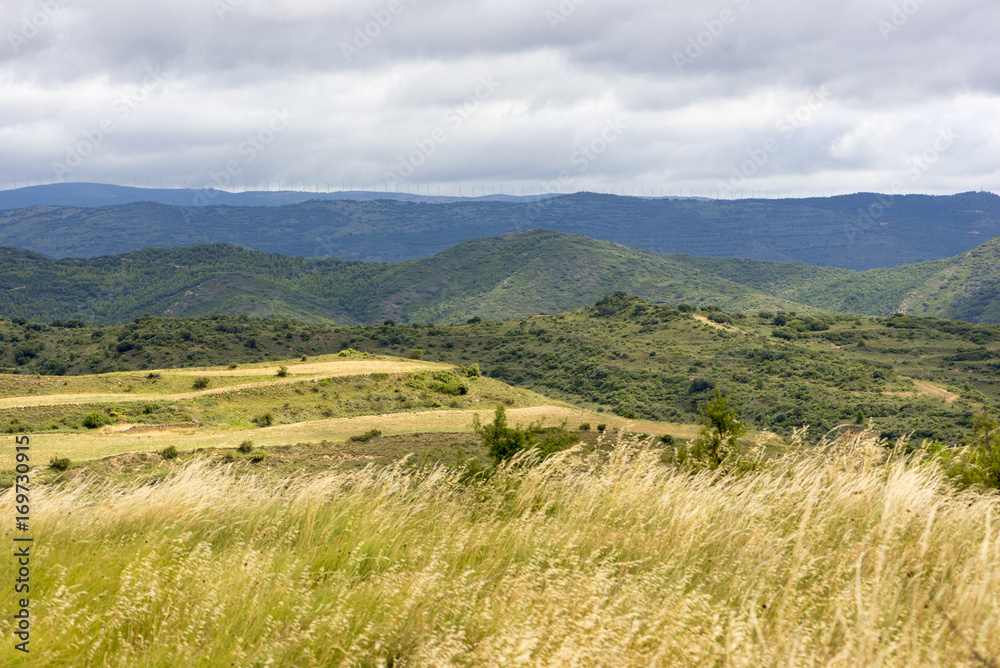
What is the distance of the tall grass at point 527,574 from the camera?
3.85 metres

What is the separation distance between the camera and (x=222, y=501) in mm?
6535

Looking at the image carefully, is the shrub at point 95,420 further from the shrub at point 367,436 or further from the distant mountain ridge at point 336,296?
the distant mountain ridge at point 336,296

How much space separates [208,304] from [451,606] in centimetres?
17308

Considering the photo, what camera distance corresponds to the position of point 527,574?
4.48m

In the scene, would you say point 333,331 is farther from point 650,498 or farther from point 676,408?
point 650,498

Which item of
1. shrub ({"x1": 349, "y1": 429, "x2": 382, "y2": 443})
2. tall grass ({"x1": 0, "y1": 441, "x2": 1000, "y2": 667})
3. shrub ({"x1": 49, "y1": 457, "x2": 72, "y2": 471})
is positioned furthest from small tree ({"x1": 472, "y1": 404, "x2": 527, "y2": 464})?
shrub ({"x1": 349, "y1": 429, "x2": 382, "y2": 443})

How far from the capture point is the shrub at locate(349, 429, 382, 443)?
33.8m

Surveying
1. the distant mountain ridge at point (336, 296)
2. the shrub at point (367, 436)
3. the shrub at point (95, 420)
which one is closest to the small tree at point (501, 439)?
the shrub at point (367, 436)

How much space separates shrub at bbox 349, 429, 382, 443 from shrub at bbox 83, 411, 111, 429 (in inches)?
491

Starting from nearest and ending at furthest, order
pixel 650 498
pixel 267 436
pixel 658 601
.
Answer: pixel 658 601, pixel 650 498, pixel 267 436

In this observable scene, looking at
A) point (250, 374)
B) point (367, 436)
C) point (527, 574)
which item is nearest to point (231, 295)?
point (250, 374)

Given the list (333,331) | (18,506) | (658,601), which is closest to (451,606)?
(658,601)

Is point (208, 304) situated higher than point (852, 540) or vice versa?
point (852, 540)

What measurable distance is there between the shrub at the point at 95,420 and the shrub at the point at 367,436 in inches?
491
